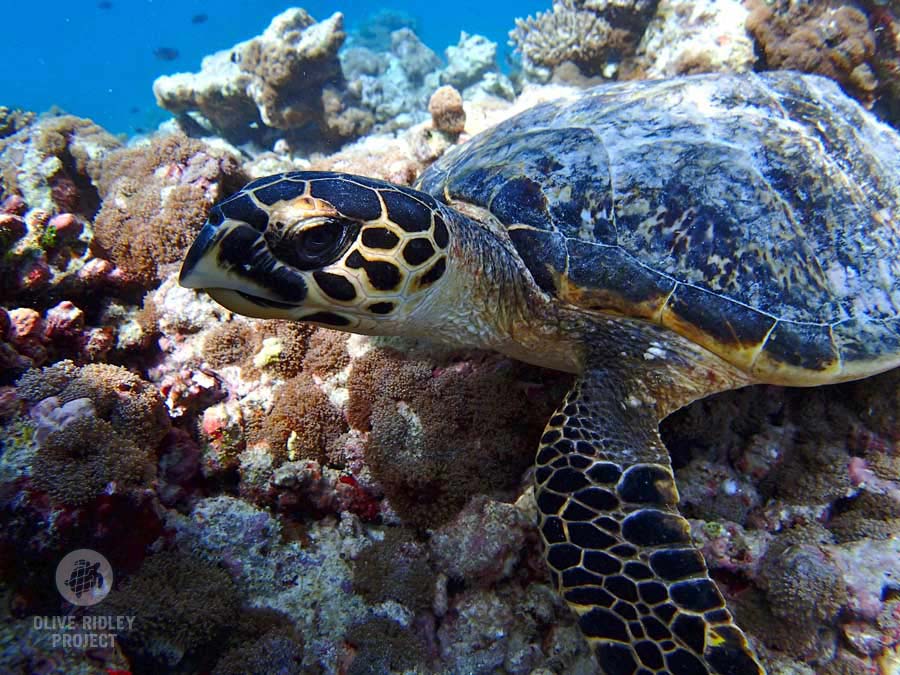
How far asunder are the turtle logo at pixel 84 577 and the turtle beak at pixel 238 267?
3.38 ft

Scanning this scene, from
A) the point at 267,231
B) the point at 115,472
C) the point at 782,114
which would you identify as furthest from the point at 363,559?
the point at 782,114

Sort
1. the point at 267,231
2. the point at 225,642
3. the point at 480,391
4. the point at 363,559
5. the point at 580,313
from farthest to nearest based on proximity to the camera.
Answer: the point at 480,391
the point at 580,313
the point at 363,559
the point at 225,642
the point at 267,231

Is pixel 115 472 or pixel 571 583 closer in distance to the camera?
pixel 571 583

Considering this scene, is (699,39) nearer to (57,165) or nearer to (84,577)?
(57,165)

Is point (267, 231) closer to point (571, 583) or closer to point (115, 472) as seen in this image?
point (115, 472)

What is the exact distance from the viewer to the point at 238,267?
1.44m

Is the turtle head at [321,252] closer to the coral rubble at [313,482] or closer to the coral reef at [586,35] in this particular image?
the coral rubble at [313,482]

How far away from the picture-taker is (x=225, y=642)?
1.61 m

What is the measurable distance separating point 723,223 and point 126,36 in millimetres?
82566

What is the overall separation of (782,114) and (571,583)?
245 cm

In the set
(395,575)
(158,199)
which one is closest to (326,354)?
(395,575)

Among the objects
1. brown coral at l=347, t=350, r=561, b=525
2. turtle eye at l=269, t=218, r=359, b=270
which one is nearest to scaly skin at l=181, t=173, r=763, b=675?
turtle eye at l=269, t=218, r=359, b=270

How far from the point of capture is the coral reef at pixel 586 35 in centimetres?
500

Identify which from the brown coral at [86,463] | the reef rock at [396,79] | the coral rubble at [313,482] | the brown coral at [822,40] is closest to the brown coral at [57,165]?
the coral rubble at [313,482]
